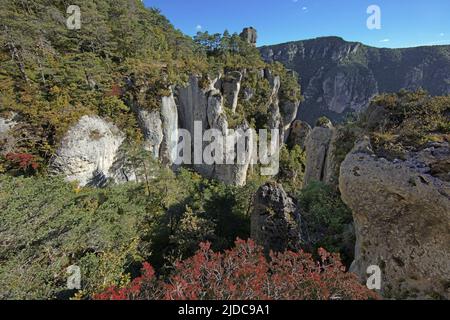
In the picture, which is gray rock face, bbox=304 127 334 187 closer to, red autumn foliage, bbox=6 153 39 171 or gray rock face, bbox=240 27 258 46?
red autumn foliage, bbox=6 153 39 171

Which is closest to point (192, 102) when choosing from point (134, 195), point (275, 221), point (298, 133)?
point (134, 195)

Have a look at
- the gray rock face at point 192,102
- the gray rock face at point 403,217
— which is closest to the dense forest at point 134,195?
the gray rock face at point 403,217

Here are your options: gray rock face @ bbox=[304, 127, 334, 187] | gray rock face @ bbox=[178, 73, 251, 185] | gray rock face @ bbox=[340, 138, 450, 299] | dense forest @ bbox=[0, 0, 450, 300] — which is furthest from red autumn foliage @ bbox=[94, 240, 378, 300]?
gray rock face @ bbox=[178, 73, 251, 185]

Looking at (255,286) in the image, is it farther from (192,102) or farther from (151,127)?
(192,102)

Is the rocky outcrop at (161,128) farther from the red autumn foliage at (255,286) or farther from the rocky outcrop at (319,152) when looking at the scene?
the red autumn foliage at (255,286)

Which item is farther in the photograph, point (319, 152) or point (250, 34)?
point (250, 34)
